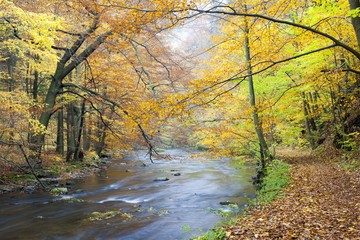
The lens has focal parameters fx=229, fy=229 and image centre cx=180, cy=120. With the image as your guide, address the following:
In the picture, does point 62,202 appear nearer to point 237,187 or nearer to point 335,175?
point 237,187

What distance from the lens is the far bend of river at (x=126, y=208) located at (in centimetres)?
652

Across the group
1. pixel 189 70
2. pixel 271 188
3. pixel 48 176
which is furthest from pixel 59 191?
pixel 271 188

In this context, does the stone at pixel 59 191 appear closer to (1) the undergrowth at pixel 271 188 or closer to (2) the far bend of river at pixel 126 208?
(2) the far bend of river at pixel 126 208

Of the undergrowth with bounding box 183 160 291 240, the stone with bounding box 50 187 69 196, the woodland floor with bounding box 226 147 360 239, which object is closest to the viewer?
the woodland floor with bounding box 226 147 360 239

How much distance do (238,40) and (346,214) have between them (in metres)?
8.62

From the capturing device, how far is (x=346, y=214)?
4.82 meters

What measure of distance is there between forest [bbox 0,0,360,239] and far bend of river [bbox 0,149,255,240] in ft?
5.81

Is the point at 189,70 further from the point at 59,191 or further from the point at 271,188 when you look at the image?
the point at 59,191

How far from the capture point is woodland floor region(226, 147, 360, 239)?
419 centimetres

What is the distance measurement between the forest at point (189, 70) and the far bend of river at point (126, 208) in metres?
1.77

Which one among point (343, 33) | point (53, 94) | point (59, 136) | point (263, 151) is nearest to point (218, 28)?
point (343, 33)

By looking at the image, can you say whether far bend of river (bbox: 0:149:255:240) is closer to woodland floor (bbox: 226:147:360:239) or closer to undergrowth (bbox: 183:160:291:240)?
undergrowth (bbox: 183:160:291:240)

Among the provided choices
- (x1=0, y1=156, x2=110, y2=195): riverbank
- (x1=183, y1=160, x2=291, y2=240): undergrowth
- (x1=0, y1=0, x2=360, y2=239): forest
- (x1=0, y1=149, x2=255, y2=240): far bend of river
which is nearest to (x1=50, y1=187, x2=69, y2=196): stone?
(x1=0, y1=149, x2=255, y2=240): far bend of river

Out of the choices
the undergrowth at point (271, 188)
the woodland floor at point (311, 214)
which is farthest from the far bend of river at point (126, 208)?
the woodland floor at point (311, 214)
